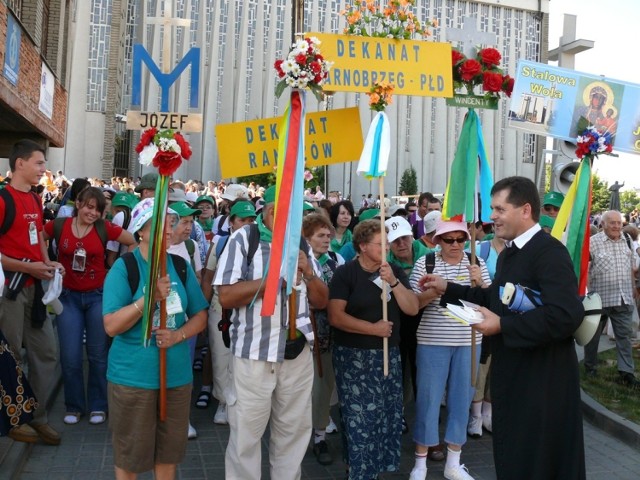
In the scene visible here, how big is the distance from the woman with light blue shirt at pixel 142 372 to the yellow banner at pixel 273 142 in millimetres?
1445

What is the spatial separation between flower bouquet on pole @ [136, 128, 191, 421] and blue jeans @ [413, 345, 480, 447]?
214 centimetres

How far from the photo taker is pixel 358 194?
39.5 m

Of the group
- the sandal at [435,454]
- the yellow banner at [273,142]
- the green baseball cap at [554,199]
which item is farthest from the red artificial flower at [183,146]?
the green baseball cap at [554,199]

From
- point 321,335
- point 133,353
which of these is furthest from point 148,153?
point 321,335

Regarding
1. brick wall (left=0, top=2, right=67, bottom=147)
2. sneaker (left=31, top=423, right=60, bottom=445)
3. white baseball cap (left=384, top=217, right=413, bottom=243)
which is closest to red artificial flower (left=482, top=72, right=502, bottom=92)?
white baseball cap (left=384, top=217, right=413, bottom=243)

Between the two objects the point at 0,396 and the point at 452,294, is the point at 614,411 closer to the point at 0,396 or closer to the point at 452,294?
the point at 452,294

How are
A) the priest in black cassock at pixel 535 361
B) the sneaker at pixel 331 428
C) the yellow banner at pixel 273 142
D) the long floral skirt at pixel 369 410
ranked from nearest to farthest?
the priest in black cassock at pixel 535 361 → the long floral skirt at pixel 369 410 → the yellow banner at pixel 273 142 → the sneaker at pixel 331 428

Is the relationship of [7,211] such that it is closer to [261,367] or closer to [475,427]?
[261,367]

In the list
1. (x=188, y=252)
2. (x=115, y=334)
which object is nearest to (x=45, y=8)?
(x=188, y=252)

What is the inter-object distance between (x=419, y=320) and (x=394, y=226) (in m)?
0.87

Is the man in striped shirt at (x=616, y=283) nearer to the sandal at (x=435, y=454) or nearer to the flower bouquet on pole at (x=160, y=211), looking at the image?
the sandal at (x=435, y=454)

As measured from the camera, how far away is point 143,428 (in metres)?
3.78

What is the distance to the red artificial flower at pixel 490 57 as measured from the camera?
215 inches

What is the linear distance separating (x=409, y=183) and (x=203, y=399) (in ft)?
111
